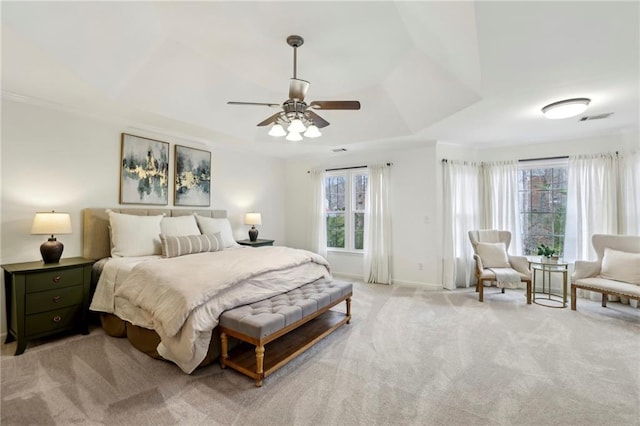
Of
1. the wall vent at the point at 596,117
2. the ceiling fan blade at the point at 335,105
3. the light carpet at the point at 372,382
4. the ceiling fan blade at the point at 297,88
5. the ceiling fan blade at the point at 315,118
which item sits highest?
the wall vent at the point at 596,117

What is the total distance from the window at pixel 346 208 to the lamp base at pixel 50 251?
4.24 meters

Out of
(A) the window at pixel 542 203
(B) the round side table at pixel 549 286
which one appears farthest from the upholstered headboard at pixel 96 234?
(A) the window at pixel 542 203

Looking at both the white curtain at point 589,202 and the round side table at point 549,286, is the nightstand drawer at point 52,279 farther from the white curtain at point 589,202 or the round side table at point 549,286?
the white curtain at point 589,202

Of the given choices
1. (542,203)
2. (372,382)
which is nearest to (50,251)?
(372,382)

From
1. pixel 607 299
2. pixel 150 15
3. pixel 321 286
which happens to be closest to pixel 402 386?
pixel 321 286

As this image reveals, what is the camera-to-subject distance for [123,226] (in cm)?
348

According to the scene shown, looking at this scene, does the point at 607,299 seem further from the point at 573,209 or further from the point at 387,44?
the point at 387,44

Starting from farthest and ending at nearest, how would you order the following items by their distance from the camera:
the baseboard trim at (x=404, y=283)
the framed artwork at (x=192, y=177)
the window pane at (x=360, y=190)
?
the window pane at (x=360, y=190) → the baseboard trim at (x=404, y=283) → the framed artwork at (x=192, y=177)

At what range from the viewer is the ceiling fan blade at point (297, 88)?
2340 millimetres

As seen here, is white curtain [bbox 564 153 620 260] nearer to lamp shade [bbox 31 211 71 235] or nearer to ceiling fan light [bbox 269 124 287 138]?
ceiling fan light [bbox 269 124 287 138]

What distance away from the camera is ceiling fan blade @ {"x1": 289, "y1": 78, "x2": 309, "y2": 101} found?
7.68 ft

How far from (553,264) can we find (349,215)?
3274 millimetres

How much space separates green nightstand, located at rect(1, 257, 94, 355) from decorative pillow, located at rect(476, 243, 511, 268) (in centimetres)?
518

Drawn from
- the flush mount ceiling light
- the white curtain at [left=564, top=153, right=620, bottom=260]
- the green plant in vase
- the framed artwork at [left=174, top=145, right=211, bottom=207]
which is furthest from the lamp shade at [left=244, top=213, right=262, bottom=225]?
the white curtain at [left=564, top=153, right=620, bottom=260]
